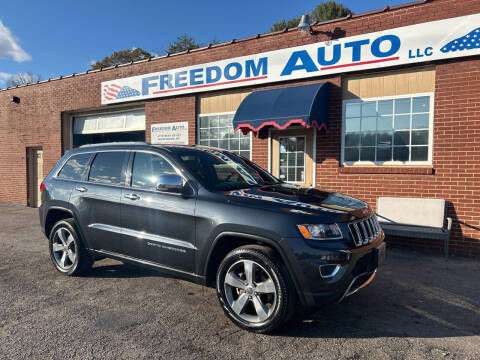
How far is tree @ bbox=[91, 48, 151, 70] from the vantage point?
107ft

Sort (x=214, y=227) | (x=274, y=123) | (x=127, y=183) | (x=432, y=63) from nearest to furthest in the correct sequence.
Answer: (x=214, y=227) < (x=127, y=183) < (x=432, y=63) < (x=274, y=123)

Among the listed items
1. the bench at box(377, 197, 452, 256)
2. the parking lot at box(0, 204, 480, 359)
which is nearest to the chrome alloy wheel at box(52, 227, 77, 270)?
the parking lot at box(0, 204, 480, 359)

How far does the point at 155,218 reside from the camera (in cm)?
380

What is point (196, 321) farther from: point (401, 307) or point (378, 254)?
point (401, 307)

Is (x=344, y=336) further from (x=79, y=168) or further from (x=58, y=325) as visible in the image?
(x=79, y=168)

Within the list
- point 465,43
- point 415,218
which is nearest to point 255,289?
point 415,218

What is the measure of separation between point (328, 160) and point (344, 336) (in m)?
4.96

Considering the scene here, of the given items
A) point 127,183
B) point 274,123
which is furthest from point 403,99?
point 127,183

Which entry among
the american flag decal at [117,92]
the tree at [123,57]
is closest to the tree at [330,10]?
the tree at [123,57]

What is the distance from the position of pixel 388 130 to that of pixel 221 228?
5173 millimetres

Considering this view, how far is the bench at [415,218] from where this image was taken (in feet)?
20.0

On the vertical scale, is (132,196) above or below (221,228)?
above

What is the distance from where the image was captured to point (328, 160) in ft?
25.1

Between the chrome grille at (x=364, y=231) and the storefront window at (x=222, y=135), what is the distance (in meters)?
5.53
